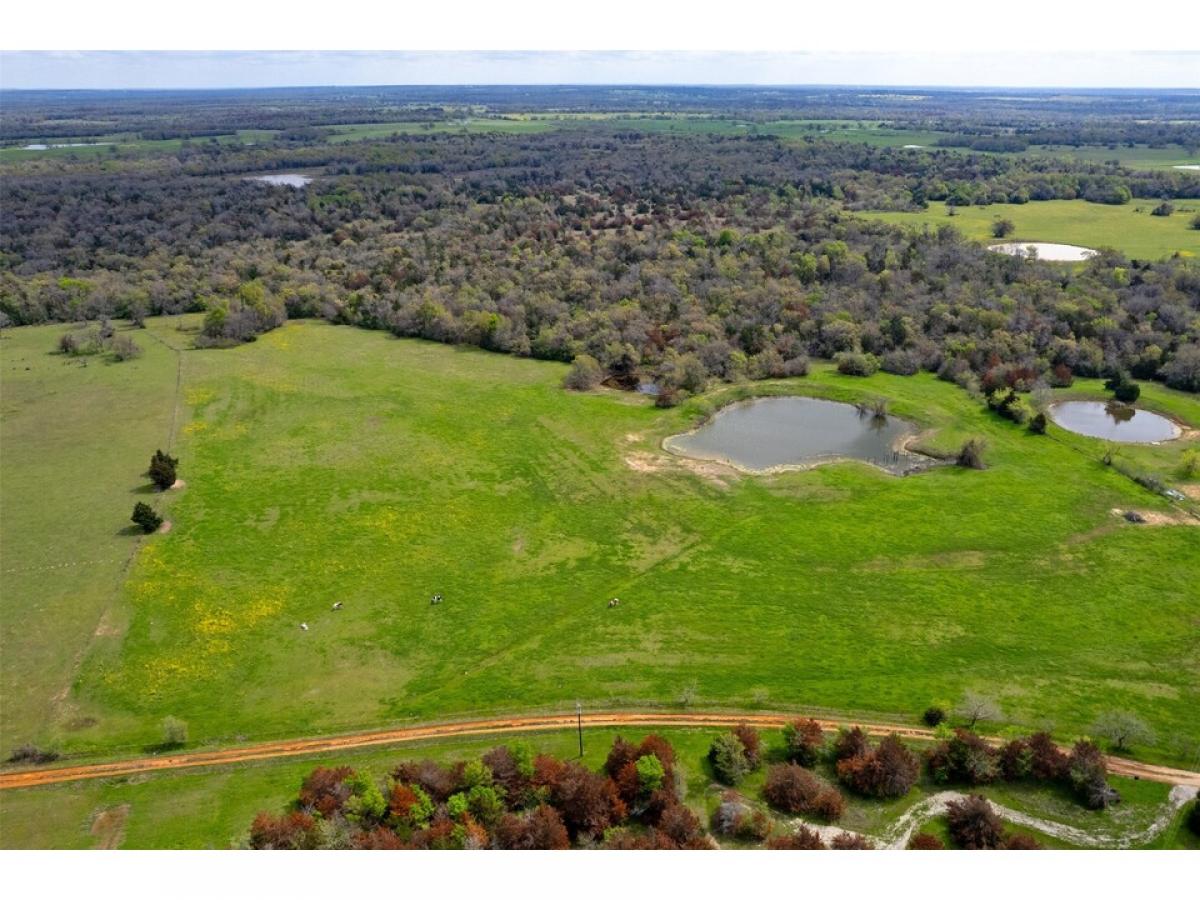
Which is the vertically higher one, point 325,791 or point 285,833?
point 285,833

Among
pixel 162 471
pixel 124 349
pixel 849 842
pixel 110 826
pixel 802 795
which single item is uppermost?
pixel 124 349

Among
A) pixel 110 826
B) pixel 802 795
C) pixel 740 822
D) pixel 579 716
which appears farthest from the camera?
pixel 579 716

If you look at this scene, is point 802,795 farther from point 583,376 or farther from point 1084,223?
point 1084,223

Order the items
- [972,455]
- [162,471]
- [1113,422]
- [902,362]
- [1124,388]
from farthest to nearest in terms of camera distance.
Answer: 1. [902,362]
2. [1124,388]
3. [1113,422]
4. [972,455]
5. [162,471]

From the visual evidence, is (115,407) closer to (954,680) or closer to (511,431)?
(511,431)

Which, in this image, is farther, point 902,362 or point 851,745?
point 902,362

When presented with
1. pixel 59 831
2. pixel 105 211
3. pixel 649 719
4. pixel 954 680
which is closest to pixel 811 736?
pixel 649 719

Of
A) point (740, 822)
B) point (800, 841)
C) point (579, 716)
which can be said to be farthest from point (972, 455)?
point (800, 841)
